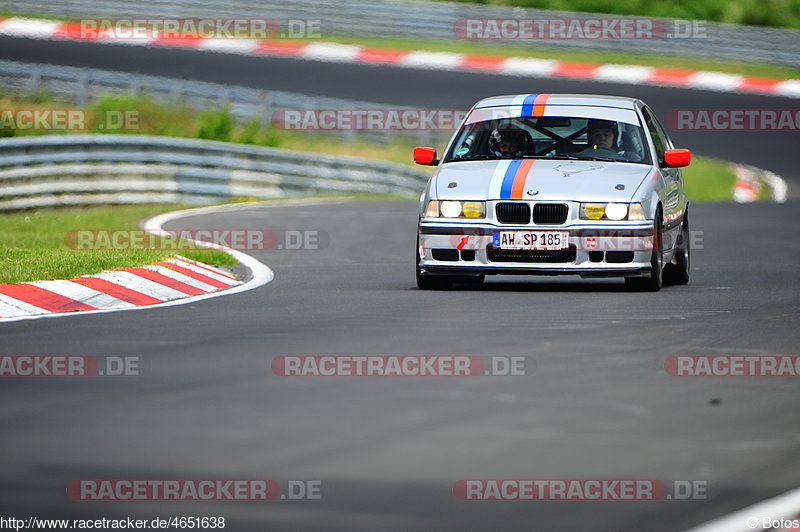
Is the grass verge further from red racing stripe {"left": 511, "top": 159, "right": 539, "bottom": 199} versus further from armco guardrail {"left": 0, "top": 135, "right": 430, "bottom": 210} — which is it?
red racing stripe {"left": 511, "top": 159, "right": 539, "bottom": 199}

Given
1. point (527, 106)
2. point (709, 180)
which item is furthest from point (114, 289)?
point (709, 180)

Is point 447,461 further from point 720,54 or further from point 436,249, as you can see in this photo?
point 720,54

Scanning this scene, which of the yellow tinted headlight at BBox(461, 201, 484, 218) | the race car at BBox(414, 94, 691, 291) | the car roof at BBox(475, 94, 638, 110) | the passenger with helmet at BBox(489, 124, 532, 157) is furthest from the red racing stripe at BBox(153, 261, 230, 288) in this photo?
the car roof at BBox(475, 94, 638, 110)

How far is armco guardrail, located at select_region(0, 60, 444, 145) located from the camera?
92.6 feet

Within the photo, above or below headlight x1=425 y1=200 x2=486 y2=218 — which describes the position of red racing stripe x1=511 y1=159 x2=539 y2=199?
above

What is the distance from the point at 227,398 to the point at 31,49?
29.4m

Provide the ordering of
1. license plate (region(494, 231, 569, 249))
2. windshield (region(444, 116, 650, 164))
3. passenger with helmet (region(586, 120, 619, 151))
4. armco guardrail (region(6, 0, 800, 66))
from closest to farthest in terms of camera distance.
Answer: license plate (region(494, 231, 569, 249)), windshield (region(444, 116, 650, 164)), passenger with helmet (region(586, 120, 619, 151)), armco guardrail (region(6, 0, 800, 66))

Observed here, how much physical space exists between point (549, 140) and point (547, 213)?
1.19 meters

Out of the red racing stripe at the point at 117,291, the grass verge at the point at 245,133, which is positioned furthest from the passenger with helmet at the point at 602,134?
the grass verge at the point at 245,133

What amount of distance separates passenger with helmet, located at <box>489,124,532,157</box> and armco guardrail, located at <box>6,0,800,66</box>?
25.1m

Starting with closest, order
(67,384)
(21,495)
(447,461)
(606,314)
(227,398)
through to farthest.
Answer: (21,495) → (447,461) → (227,398) → (67,384) → (606,314)

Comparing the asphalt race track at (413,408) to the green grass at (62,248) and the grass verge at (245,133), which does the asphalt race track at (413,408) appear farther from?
the grass verge at (245,133)

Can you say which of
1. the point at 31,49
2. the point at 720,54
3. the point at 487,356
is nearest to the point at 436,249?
the point at 487,356

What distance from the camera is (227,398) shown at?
7.05 m
